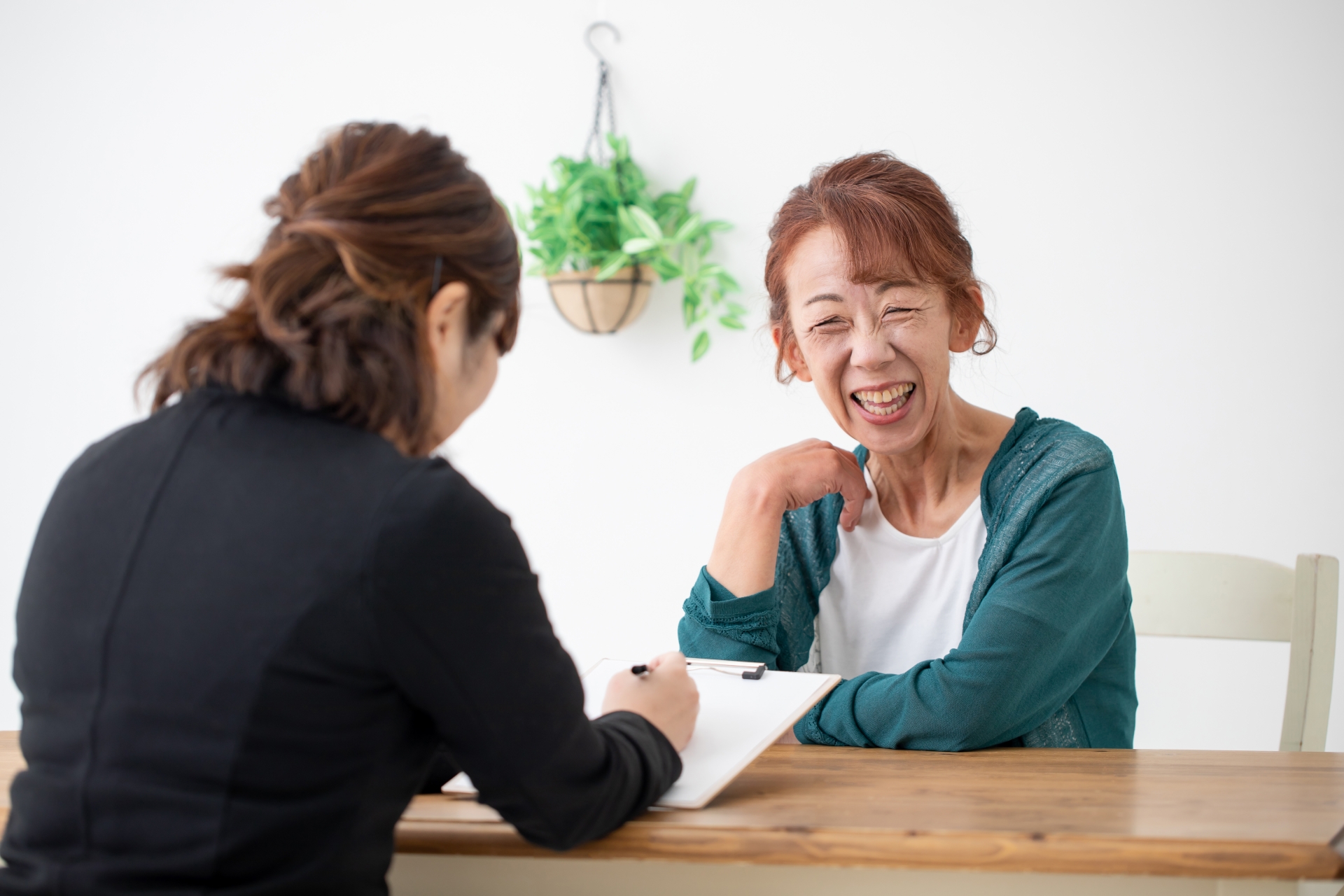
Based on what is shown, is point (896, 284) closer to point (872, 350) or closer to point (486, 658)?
point (872, 350)

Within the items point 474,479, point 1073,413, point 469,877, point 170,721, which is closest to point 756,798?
point 469,877

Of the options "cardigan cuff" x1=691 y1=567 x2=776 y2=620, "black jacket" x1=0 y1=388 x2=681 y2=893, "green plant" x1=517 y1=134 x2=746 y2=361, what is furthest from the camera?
"green plant" x1=517 y1=134 x2=746 y2=361

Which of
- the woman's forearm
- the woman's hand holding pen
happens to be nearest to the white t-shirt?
the woman's forearm

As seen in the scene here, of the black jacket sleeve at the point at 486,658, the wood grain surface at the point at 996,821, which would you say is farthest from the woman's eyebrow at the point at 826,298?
the black jacket sleeve at the point at 486,658

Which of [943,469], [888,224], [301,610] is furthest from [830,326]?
[301,610]

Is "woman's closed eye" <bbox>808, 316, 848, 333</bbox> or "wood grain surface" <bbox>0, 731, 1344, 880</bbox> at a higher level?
"woman's closed eye" <bbox>808, 316, 848, 333</bbox>

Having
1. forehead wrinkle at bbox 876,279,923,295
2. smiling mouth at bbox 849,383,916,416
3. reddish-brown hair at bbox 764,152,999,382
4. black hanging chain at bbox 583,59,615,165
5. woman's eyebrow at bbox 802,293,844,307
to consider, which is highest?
Answer: black hanging chain at bbox 583,59,615,165

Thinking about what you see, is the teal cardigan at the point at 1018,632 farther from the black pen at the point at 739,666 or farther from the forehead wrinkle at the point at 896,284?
the forehead wrinkle at the point at 896,284

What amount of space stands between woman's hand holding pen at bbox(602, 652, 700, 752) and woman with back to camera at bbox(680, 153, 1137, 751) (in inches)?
11.6

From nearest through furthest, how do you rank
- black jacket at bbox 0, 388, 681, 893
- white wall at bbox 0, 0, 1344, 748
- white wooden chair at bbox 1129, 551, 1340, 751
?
black jacket at bbox 0, 388, 681, 893, white wooden chair at bbox 1129, 551, 1340, 751, white wall at bbox 0, 0, 1344, 748

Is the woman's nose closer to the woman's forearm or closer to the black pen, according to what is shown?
the woman's forearm

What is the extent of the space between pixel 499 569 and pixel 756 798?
0.35 meters

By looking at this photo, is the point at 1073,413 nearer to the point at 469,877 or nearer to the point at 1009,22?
the point at 1009,22

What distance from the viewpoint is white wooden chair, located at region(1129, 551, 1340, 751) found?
142 cm
